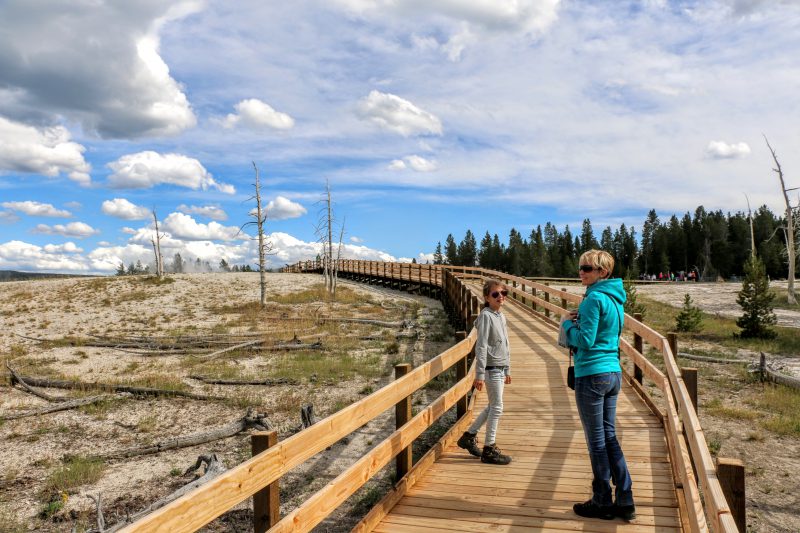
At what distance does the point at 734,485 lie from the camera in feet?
8.81

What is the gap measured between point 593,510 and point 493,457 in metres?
1.42

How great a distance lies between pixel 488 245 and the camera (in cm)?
11788

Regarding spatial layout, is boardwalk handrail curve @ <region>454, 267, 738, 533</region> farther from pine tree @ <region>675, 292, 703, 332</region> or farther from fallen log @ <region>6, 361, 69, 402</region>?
pine tree @ <region>675, 292, 703, 332</region>

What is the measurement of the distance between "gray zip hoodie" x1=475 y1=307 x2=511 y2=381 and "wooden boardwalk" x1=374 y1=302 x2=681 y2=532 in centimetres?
106

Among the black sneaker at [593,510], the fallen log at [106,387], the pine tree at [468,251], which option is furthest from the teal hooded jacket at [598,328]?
the pine tree at [468,251]

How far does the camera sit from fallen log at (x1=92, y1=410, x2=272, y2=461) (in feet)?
30.7

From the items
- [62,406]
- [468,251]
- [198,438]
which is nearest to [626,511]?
[198,438]

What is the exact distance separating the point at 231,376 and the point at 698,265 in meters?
94.2

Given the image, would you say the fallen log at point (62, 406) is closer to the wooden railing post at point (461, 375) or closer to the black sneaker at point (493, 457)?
the wooden railing post at point (461, 375)

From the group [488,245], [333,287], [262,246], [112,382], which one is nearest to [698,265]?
[488,245]

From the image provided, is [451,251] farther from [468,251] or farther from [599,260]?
[599,260]

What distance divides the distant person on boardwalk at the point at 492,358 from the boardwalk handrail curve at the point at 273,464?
0.60 meters

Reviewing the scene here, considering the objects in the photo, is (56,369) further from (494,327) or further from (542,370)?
(494,327)

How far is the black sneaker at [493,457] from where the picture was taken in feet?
18.4
